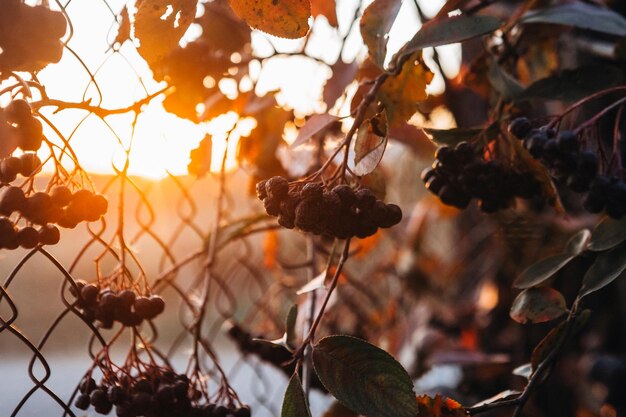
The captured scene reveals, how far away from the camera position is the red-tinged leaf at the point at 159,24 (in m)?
0.59

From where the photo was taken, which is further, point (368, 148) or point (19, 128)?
point (368, 148)

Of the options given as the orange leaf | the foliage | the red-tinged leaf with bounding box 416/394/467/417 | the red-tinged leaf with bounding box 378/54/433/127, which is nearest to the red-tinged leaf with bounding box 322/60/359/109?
the foliage

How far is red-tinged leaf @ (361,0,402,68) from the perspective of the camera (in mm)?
651

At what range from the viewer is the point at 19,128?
51cm

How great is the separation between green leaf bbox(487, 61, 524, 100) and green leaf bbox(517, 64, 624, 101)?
0.05 ft

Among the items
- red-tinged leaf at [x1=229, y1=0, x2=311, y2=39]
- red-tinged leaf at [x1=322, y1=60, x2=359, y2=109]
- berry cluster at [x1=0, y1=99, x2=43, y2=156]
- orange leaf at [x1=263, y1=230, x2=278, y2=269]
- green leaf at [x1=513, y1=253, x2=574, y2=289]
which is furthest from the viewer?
orange leaf at [x1=263, y1=230, x2=278, y2=269]

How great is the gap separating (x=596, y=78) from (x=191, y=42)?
50 centimetres

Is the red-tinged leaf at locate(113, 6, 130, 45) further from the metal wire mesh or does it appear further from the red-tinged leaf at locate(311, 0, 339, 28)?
the red-tinged leaf at locate(311, 0, 339, 28)

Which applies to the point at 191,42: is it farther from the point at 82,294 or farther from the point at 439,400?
the point at 439,400

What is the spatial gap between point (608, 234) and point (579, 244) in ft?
0.18

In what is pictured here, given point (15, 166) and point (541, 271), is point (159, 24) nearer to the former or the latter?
point (15, 166)

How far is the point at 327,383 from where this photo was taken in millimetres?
582

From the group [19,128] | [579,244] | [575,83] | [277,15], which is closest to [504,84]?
[575,83]

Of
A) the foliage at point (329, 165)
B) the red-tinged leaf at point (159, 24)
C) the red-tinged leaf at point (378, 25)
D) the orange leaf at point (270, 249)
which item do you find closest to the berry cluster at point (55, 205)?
the foliage at point (329, 165)
